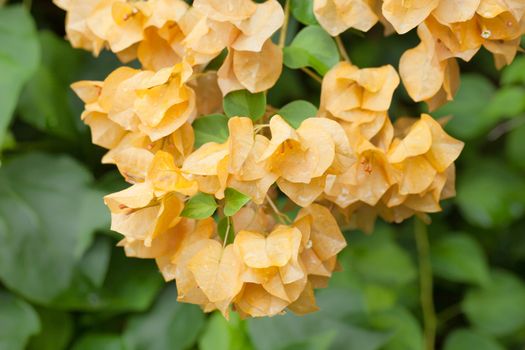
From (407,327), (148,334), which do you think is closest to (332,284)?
(407,327)

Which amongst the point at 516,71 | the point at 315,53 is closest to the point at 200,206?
the point at 315,53

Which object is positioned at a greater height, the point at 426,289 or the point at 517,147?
the point at 517,147

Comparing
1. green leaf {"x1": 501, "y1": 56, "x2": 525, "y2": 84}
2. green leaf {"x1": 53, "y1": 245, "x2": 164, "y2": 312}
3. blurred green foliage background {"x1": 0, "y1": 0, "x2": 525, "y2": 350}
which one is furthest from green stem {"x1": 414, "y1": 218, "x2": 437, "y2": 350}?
green leaf {"x1": 53, "y1": 245, "x2": 164, "y2": 312}

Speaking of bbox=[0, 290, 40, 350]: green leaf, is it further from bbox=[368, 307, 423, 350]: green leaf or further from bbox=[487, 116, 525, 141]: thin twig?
bbox=[487, 116, 525, 141]: thin twig

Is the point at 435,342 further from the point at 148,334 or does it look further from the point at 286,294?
the point at 286,294

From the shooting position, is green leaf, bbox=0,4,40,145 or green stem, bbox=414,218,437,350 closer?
green leaf, bbox=0,4,40,145

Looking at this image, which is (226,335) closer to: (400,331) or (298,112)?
(400,331)
